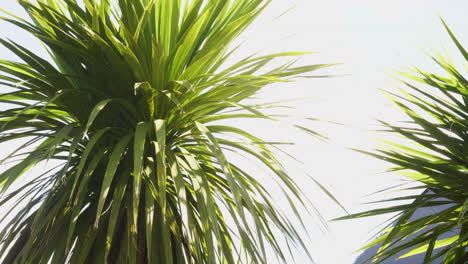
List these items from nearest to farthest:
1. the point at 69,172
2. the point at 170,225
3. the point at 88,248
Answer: the point at 88,248
the point at 170,225
the point at 69,172

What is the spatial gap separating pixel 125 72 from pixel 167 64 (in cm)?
19

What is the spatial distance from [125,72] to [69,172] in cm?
54

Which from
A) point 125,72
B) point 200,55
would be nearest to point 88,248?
point 125,72

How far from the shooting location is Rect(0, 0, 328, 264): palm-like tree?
7.49 ft

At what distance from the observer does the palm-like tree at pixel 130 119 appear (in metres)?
2.28

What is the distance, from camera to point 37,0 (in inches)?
97.5

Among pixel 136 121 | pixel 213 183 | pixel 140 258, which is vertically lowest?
pixel 140 258

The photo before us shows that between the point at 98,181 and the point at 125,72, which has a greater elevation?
the point at 125,72

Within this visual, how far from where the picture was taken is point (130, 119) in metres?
2.52

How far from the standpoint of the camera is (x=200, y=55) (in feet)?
8.64

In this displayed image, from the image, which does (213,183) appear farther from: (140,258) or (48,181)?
(48,181)

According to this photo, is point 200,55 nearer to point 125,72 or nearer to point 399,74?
point 125,72

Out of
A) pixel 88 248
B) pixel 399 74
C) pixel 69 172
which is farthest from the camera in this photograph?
pixel 399 74

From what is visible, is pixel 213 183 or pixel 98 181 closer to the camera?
pixel 98 181
